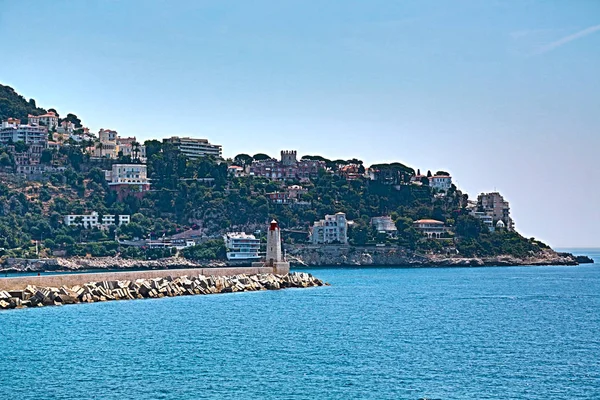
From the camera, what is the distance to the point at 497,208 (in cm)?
15350

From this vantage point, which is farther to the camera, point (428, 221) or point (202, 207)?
point (428, 221)

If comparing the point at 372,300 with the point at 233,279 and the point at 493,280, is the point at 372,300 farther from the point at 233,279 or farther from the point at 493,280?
the point at 493,280

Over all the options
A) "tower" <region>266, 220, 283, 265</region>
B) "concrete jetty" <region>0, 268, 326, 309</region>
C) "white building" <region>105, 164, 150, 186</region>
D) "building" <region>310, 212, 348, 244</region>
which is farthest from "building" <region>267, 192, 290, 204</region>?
"tower" <region>266, 220, 283, 265</region>

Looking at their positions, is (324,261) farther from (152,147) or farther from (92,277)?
(92,277)

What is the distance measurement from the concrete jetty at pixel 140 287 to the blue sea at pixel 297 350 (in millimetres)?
1454

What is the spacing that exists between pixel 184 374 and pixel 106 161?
389 feet

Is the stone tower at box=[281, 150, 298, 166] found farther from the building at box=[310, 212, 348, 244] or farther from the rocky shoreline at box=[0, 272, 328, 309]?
the rocky shoreline at box=[0, 272, 328, 309]

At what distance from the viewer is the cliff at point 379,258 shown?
416 ft

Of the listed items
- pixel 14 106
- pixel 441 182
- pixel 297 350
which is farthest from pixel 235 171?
pixel 297 350

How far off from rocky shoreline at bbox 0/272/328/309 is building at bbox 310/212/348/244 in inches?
2281

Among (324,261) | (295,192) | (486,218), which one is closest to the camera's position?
(324,261)

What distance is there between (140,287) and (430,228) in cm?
8549

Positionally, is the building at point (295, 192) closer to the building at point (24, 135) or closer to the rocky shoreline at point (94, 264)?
the rocky shoreline at point (94, 264)

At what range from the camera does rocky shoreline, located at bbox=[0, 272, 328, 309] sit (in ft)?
162
